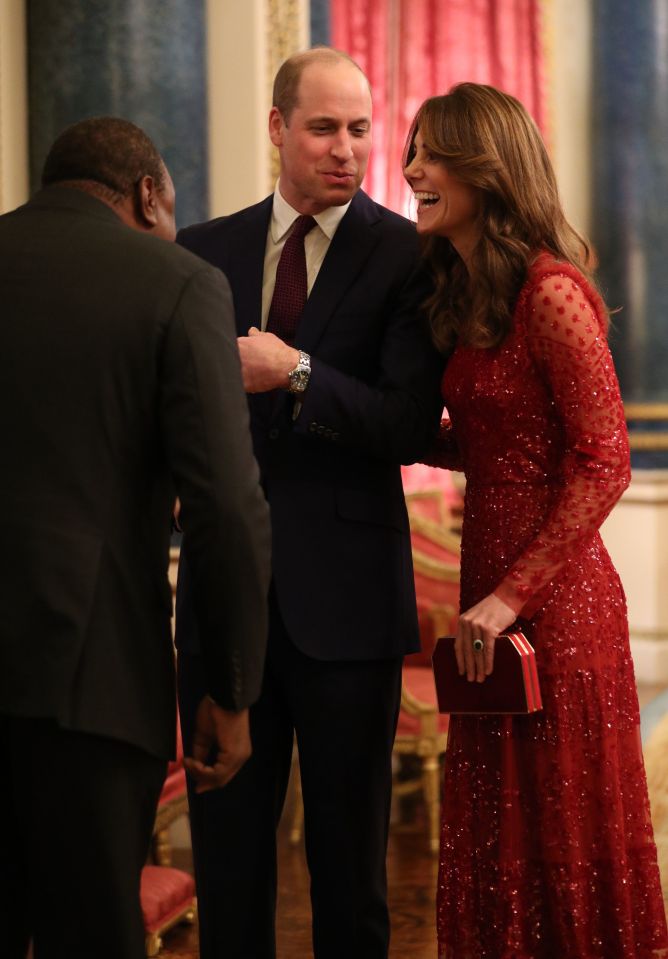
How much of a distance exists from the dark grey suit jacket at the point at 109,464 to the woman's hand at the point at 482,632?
63 centimetres

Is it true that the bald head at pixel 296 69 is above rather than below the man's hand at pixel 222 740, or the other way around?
above

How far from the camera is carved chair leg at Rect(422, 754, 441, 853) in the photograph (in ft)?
14.6

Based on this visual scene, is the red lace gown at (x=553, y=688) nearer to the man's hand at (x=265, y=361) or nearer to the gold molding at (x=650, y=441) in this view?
the man's hand at (x=265, y=361)

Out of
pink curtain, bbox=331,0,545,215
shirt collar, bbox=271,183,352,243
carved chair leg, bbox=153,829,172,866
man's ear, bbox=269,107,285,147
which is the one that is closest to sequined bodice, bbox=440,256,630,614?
shirt collar, bbox=271,183,352,243

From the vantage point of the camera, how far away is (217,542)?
1.81 meters

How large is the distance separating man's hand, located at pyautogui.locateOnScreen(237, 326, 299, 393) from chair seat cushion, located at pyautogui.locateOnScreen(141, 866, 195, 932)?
168 centimetres

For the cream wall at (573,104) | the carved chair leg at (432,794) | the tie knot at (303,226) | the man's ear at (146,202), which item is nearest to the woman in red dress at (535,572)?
the tie knot at (303,226)

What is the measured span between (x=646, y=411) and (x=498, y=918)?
192 inches

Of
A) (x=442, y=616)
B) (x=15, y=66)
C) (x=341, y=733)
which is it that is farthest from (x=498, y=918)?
(x=15, y=66)

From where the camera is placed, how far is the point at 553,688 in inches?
95.2

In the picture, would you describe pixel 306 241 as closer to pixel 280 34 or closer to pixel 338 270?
pixel 338 270

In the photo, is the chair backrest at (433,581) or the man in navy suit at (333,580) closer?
the man in navy suit at (333,580)

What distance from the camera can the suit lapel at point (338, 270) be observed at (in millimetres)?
2512

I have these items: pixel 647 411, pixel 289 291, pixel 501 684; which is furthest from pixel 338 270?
pixel 647 411
